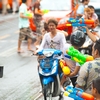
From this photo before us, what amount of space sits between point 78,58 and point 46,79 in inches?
63.2

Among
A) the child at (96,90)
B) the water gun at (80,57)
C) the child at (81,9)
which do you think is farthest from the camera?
the child at (81,9)

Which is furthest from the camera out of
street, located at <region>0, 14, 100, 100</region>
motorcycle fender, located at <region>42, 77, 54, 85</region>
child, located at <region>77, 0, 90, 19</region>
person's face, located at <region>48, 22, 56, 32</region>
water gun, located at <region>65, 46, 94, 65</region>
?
child, located at <region>77, 0, 90, 19</region>

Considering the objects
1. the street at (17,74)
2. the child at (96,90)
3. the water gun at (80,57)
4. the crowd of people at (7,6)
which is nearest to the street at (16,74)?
the street at (17,74)

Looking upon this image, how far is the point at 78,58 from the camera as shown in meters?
5.32

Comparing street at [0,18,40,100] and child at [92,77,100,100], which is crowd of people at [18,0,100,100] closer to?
child at [92,77,100,100]

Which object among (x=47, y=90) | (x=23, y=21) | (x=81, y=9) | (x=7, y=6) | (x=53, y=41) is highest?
(x=53, y=41)

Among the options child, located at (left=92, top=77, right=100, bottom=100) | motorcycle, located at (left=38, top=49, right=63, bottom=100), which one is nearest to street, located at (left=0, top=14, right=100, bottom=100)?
motorcycle, located at (left=38, top=49, right=63, bottom=100)

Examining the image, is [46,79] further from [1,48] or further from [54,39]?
[1,48]

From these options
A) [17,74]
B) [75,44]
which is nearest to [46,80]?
[75,44]

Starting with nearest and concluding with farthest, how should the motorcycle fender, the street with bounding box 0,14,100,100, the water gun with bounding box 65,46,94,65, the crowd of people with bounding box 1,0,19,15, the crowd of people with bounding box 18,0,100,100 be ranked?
the crowd of people with bounding box 18,0,100,100, the water gun with bounding box 65,46,94,65, the motorcycle fender, the street with bounding box 0,14,100,100, the crowd of people with bounding box 1,0,19,15

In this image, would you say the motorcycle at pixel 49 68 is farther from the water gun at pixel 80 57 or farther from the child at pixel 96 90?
the child at pixel 96 90

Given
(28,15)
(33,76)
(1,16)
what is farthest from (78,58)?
(1,16)

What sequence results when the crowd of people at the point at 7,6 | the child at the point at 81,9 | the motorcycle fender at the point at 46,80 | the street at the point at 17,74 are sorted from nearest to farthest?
the motorcycle fender at the point at 46,80, the street at the point at 17,74, the child at the point at 81,9, the crowd of people at the point at 7,6

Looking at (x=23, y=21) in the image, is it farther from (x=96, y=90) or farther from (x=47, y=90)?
(x=96, y=90)
